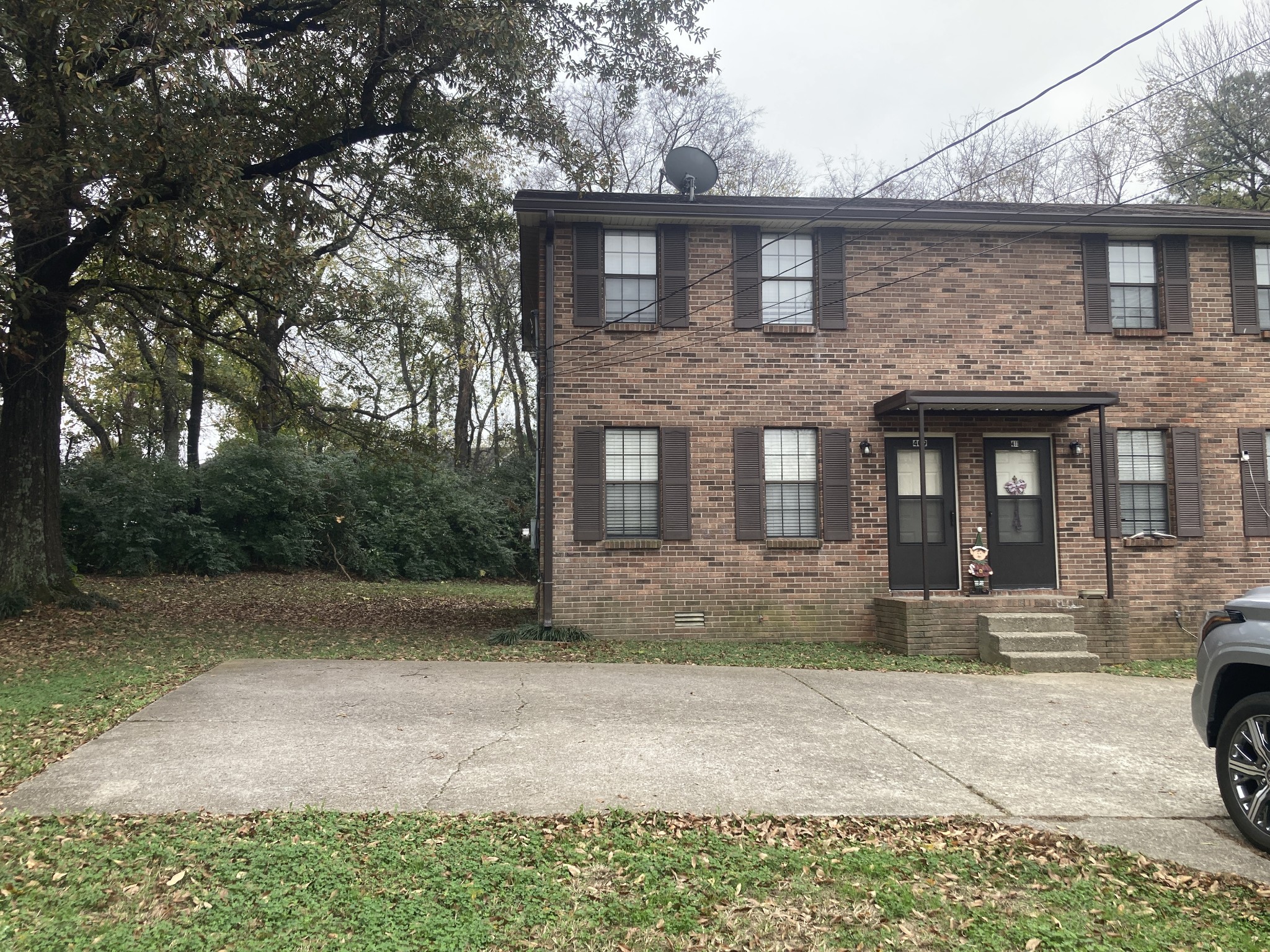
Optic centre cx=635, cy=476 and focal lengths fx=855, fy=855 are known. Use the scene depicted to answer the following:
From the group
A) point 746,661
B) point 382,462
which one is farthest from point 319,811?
point 382,462

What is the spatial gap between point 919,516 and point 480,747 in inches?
310

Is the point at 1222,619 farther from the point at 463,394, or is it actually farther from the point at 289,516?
the point at 463,394

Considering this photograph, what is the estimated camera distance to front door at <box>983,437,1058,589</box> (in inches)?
460

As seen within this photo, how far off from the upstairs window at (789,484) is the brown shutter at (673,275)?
6.60ft

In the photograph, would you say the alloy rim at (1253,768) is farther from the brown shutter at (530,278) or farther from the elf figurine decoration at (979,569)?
the brown shutter at (530,278)

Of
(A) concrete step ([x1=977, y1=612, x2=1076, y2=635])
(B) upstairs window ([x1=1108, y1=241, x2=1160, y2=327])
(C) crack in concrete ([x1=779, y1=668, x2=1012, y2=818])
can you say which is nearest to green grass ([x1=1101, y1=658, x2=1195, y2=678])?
(A) concrete step ([x1=977, y1=612, x2=1076, y2=635])

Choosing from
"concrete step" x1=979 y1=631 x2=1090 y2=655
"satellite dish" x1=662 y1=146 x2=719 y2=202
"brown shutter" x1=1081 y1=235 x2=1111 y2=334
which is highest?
"satellite dish" x1=662 y1=146 x2=719 y2=202

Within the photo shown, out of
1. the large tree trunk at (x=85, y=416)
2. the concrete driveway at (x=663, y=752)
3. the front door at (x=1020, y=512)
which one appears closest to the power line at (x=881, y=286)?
the front door at (x=1020, y=512)

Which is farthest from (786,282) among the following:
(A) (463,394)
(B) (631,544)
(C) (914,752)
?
(A) (463,394)

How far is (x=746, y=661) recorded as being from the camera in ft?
32.6

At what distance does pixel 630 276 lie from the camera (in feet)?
38.3

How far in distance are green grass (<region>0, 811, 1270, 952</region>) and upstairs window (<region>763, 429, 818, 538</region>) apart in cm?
713

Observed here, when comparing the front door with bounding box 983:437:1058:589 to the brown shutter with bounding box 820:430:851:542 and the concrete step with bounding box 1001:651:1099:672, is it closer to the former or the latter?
the concrete step with bounding box 1001:651:1099:672

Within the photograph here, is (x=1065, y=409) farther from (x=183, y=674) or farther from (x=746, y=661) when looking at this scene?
(x=183, y=674)
